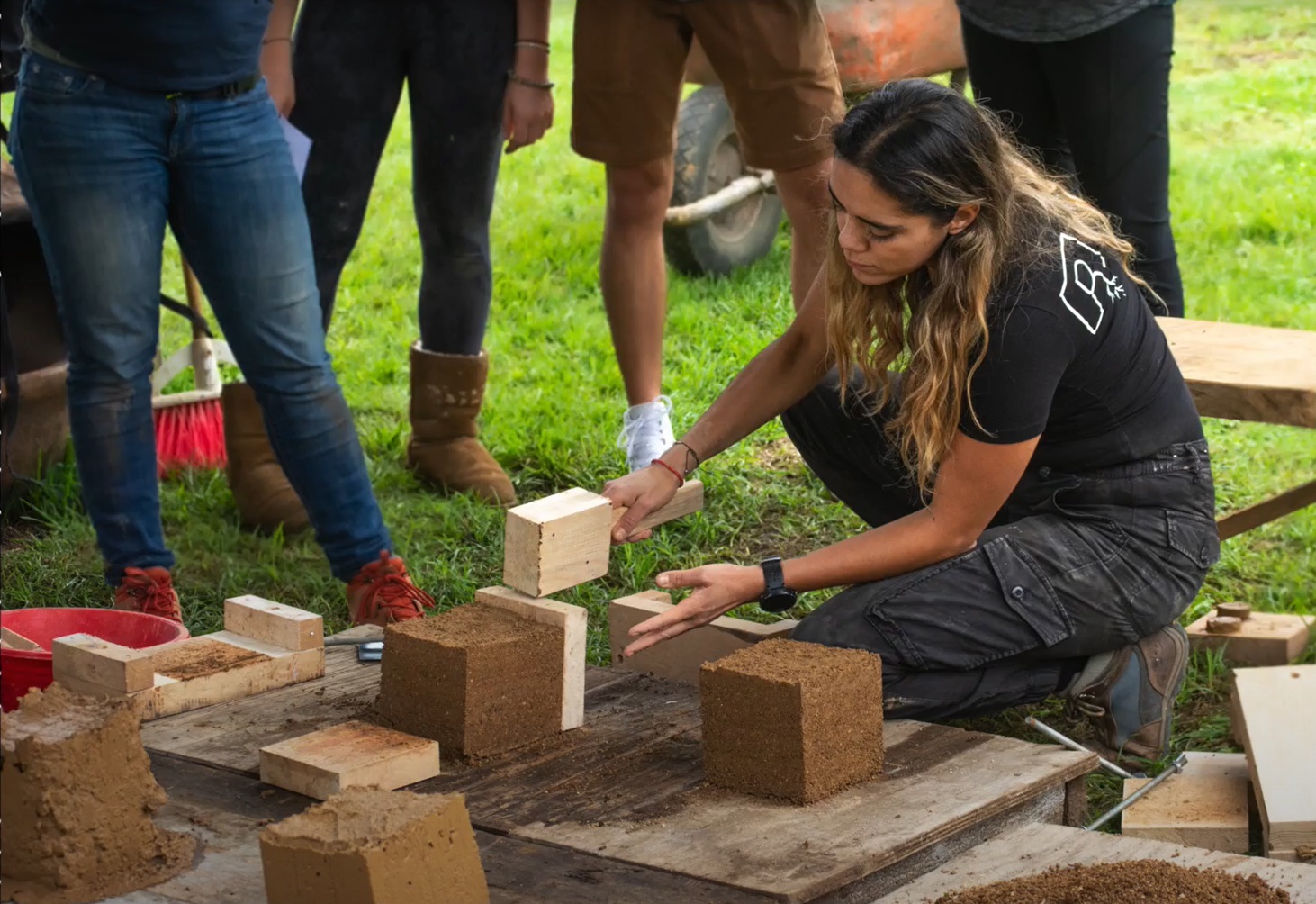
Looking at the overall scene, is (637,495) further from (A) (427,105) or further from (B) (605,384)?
(B) (605,384)

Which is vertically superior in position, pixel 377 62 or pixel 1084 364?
pixel 377 62

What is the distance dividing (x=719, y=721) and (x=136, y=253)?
1.54 meters

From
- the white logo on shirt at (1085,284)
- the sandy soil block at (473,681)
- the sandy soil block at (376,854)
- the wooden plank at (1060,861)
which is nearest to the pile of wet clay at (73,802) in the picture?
the sandy soil block at (376,854)

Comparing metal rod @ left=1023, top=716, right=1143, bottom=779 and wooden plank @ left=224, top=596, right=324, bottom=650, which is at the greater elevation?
wooden plank @ left=224, top=596, right=324, bottom=650

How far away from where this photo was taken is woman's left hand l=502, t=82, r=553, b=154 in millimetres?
3953

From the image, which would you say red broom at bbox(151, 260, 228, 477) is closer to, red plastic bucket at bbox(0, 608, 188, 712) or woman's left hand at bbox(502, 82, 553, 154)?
woman's left hand at bbox(502, 82, 553, 154)

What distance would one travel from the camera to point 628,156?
397 centimetres

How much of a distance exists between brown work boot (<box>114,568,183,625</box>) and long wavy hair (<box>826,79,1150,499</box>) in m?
1.58

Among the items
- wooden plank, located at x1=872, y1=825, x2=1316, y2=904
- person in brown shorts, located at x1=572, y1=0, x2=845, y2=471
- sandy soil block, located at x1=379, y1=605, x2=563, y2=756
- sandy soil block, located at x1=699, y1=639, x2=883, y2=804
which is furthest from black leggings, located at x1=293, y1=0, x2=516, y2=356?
wooden plank, located at x1=872, y1=825, x2=1316, y2=904

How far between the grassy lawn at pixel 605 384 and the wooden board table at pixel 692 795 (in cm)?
42

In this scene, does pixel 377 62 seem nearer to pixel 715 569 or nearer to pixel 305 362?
pixel 305 362

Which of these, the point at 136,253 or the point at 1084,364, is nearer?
the point at 1084,364

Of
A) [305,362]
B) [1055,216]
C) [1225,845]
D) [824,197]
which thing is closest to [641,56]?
[824,197]

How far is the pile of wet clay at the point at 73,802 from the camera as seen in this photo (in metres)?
2.10
